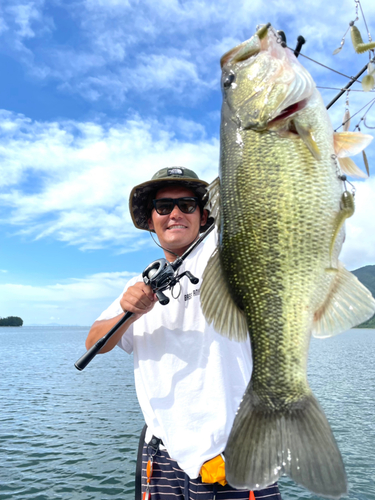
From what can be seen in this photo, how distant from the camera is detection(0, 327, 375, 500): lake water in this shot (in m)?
7.93

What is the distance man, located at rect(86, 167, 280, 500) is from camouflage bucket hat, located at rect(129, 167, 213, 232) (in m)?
0.01

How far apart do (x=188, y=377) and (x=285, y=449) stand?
1036mm

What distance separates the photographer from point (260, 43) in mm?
2035

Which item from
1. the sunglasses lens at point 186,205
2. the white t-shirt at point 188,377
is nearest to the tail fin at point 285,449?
the white t-shirt at point 188,377

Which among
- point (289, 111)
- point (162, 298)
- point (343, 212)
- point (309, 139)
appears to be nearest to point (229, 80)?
point (289, 111)

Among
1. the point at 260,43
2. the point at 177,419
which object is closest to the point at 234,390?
the point at 177,419

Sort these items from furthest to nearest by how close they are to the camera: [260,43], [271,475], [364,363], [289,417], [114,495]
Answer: [364,363] → [114,495] → [260,43] → [289,417] → [271,475]

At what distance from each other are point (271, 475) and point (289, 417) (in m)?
0.26

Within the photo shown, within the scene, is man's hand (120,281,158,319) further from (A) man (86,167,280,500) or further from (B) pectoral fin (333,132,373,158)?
(B) pectoral fin (333,132,373,158)

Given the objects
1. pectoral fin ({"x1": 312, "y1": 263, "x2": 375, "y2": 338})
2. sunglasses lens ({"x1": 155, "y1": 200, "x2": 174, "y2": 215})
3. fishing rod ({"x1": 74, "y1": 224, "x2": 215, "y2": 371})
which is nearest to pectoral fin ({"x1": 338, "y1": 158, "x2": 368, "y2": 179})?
pectoral fin ({"x1": 312, "y1": 263, "x2": 375, "y2": 338})

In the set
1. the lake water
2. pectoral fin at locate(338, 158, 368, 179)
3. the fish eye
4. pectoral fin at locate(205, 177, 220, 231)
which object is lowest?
the lake water

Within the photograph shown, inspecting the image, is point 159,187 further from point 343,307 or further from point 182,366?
point 343,307

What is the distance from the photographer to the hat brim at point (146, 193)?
3064 mm

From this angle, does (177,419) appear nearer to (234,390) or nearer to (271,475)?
(234,390)
